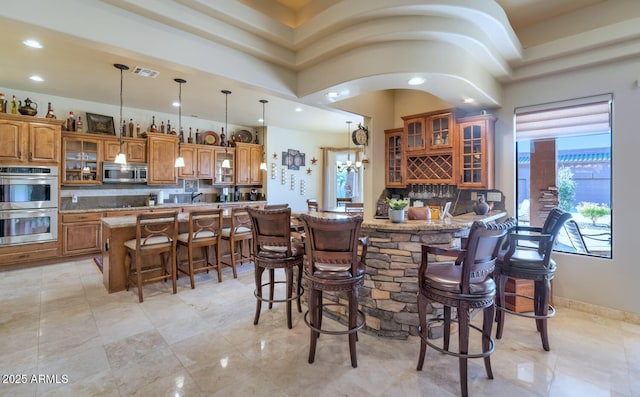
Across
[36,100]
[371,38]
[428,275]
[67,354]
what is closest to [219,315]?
[67,354]

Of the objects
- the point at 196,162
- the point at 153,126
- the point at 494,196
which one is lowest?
the point at 494,196

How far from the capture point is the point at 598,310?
3.17 metres

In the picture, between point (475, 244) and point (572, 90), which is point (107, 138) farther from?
point (572, 90)

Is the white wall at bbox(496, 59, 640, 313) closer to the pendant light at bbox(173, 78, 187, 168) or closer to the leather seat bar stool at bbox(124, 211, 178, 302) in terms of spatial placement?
the leather seat bar stool at bbox(124, 211, 178, 302)

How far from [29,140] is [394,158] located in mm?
5795

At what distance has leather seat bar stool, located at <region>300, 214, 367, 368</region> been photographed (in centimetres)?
213

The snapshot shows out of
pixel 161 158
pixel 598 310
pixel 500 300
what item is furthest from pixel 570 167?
pixel 161 158

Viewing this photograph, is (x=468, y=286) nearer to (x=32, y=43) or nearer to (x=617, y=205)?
(x=617, y=205)

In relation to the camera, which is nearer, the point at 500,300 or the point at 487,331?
the point at 487,331

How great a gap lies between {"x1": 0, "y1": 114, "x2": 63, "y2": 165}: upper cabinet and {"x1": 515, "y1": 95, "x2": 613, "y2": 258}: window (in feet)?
23.0

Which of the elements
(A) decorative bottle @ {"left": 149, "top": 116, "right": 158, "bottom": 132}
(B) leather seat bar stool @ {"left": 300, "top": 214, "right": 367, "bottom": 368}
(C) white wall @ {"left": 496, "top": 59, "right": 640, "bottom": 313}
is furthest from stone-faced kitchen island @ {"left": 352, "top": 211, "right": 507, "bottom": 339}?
(A) decorative bottle @ {"left": 149, "top": 116, "right": 158, "bottom": 132}

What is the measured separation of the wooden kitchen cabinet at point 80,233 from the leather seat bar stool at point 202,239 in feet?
7.30

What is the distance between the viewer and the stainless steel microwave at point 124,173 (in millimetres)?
5527

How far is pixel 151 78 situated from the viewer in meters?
4.18
